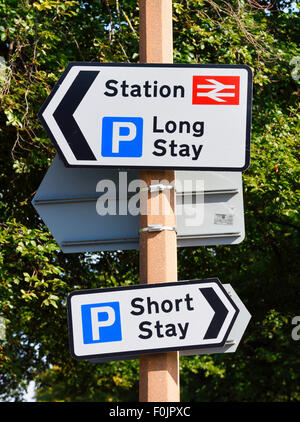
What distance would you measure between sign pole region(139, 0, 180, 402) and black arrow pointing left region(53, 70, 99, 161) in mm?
259

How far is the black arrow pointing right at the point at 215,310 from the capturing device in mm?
2691

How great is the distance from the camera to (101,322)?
271 centimetres

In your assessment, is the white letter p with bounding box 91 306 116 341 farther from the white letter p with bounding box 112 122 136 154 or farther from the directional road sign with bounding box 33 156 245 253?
the white letter p with bounding box 112 122 136 154

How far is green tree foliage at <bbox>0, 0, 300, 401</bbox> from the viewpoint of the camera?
8.90 m

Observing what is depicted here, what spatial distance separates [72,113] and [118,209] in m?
0.43

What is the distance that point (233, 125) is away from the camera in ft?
9.36

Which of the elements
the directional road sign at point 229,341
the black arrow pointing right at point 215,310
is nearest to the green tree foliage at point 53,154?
the directional road sign at point 229,341

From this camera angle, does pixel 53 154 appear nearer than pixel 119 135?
No

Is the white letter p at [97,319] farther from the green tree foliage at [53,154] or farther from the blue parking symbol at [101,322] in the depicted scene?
the green tree foliage at [53,154]

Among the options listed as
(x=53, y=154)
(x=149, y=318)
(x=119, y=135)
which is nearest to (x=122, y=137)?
(x=119, y=135)

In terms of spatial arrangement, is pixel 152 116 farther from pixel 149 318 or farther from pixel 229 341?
pixel 229 341

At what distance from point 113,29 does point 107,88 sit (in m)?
6.94

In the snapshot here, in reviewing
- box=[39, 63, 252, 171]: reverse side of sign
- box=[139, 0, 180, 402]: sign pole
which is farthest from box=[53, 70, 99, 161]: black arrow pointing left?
box=[139, 0, 180, 402]: sign pole
